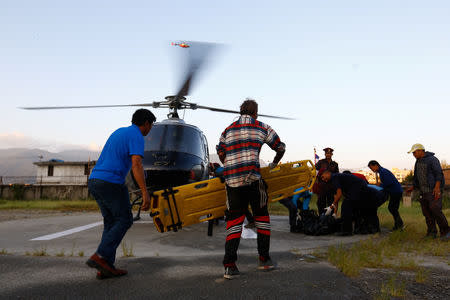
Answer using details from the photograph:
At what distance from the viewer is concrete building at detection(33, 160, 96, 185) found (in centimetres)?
4038

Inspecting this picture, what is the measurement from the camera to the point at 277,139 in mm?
3891

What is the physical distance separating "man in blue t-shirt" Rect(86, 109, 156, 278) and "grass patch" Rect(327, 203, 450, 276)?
2.37 metres

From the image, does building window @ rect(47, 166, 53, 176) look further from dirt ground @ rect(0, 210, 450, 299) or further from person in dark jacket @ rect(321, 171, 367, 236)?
dirt ground @ rect(0, 210, 450, 299)

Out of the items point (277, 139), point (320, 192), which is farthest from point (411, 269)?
point (320, 192)

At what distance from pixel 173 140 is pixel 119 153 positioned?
4.19m

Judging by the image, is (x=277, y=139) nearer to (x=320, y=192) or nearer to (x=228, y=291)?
(x=228, y=291)

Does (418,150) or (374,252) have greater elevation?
(418,150)

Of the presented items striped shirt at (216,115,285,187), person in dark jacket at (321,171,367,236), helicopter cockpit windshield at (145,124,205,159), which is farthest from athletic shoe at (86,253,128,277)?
person in dark jacket at (321,171,367,236)

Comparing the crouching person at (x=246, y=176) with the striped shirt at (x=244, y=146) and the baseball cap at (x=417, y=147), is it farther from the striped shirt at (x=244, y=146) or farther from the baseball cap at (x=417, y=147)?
the baseball cap at (x=417, y=147)

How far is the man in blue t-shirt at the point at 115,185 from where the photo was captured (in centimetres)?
338

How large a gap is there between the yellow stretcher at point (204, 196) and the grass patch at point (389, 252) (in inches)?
43.8

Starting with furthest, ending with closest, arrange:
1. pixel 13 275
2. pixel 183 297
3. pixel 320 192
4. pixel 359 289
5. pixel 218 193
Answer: pixel 320 192
pixel 218 193
pixel 13 275
pixel 359 289
pixel 183 297

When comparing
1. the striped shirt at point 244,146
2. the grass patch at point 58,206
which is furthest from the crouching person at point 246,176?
the grass patch at point 58,206

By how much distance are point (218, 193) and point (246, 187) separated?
49.9 inches
